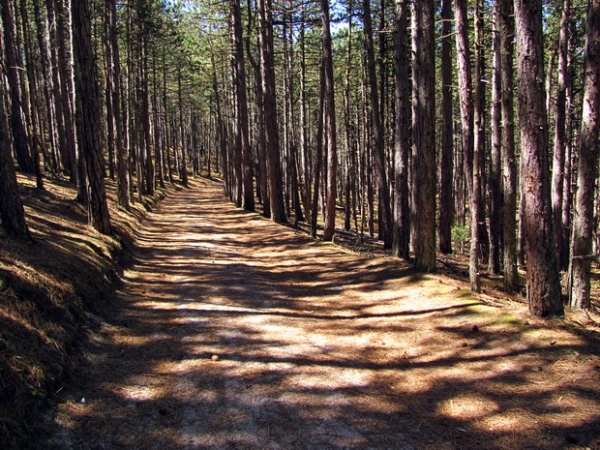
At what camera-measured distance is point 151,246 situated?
44.7 ft

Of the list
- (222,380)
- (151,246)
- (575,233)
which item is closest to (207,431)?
(222,380)

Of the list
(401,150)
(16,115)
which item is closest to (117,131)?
(16,115)

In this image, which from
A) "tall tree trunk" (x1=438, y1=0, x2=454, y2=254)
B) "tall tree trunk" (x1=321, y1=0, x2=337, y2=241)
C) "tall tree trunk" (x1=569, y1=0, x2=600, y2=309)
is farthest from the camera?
"tall tree trunk" (x1=438, y1=0, x2=454, y2=254)

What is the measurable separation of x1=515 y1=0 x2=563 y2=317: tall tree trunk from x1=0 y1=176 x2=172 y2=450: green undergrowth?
6.07 m

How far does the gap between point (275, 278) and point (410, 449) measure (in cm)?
664

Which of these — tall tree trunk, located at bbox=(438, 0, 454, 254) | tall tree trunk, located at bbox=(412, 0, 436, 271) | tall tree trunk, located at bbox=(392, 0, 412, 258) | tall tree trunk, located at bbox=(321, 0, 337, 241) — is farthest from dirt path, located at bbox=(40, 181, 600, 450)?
tall tree trunk, located at bbox=(438, 0, 454, 254)

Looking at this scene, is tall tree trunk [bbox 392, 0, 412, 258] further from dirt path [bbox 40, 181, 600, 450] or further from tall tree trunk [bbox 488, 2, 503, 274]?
dirt path [bbox 40, 181, 600, 450]

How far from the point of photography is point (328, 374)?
5.54m

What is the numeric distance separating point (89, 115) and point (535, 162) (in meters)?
9.84

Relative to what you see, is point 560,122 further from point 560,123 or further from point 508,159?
point 508,159

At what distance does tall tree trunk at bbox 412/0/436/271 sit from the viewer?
939cm

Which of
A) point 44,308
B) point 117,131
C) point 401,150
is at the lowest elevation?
point 44,308

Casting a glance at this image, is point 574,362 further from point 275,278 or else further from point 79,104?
point 79,104

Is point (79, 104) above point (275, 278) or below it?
above
